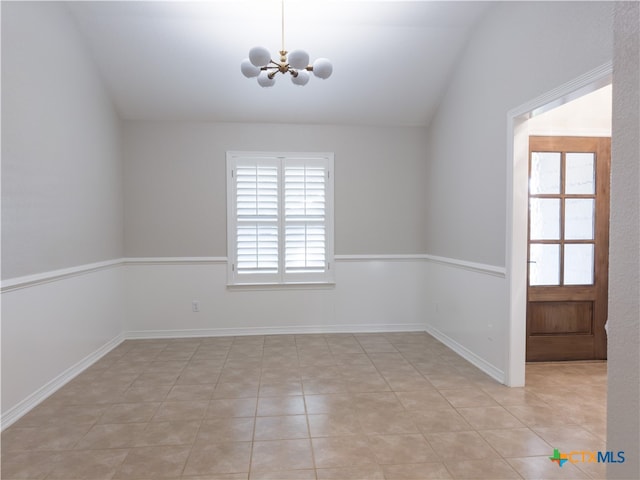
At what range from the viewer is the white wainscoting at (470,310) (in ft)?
11.6

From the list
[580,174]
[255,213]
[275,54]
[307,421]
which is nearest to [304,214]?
[255,213]

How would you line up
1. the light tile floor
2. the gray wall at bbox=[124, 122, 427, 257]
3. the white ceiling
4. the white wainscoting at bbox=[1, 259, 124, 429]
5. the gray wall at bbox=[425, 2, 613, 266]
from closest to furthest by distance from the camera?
the light tile floor → the gray wall at bbox=[425, 2, 613, 266] → the white wainscoting at bbox=[1, 259, 124, 429] → the white ceiling → the gray wall at bbox=[124, 122, 427, 257]

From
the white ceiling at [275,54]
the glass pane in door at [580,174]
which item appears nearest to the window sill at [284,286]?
the white ceiling at [275,54]

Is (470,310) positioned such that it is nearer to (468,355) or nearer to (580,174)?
(468,355)

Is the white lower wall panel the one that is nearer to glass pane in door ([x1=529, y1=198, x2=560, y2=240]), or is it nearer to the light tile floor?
the light tile floor

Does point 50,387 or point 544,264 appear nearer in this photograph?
point 50,387

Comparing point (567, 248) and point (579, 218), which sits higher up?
point (579, 218)

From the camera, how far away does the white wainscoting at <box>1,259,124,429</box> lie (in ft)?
8.91

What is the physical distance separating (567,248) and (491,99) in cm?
155

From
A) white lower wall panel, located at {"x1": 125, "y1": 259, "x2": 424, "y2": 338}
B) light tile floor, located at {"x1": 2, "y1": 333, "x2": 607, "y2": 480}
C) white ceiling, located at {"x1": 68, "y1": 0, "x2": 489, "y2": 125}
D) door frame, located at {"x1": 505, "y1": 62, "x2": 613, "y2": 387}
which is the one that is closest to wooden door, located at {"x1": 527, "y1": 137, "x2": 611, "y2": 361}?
light tile floor, located at {"x1": 2, "y1": 333, "x2": 607, "y2": 480}

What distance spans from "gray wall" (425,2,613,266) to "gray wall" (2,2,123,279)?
3.58 metres

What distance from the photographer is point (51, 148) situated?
3.26m

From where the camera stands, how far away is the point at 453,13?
380 centimetres

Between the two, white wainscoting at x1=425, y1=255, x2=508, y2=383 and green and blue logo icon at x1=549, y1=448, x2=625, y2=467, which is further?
white wainscoting at x1=425, y1=255, x2=508, y2=383
